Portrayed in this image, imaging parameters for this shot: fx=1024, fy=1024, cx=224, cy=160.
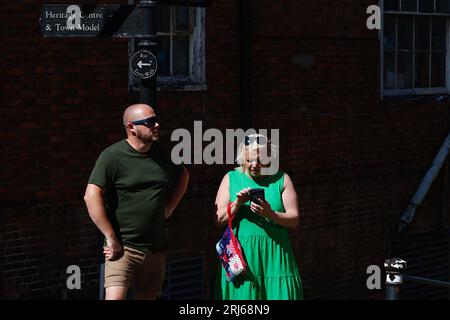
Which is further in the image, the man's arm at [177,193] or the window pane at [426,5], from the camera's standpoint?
the window pane at [426,5]

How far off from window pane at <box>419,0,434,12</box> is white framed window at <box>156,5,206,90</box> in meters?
3.66

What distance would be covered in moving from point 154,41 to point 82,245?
2.78 metres

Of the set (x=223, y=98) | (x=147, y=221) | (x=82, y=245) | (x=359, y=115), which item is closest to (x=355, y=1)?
(x=359, y=115)

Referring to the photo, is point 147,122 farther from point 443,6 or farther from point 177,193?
point 443,6

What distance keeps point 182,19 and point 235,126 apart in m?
1.24

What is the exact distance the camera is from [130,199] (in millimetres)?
7195

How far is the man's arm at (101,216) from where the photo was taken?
7.06m

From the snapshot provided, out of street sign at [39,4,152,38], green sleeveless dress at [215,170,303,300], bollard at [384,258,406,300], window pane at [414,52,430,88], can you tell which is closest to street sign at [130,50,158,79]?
street sign at [39,4,152,38]

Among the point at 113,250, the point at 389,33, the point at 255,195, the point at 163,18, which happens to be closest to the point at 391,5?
the point at 389,33

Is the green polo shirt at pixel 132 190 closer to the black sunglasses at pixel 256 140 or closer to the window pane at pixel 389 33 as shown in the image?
the black sunglasses at pixel 256 140

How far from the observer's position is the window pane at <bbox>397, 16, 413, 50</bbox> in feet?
41.5

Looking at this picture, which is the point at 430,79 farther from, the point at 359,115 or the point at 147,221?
the point at 147,221

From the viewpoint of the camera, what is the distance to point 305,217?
1148 cm

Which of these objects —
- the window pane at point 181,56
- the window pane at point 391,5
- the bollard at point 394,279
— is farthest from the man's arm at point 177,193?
the window pane at point 391,5
